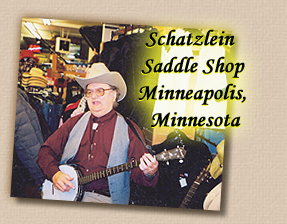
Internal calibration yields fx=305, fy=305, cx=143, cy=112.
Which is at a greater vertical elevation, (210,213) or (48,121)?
(48,121)

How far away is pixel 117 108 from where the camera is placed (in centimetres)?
247

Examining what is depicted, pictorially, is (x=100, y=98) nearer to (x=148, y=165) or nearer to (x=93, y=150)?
(x=93, y=150)

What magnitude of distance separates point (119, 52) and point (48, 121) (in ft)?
2.64

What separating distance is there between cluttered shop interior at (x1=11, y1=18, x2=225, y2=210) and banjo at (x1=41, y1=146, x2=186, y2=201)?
0.05 feet

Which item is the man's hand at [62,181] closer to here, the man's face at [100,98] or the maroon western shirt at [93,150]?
the maroon western shirt at [93,150]

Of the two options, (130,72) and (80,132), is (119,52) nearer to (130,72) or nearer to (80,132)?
(130,72)

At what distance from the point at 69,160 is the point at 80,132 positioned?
242 mm

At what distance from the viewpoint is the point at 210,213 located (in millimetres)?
2494

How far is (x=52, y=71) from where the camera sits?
8.18ft

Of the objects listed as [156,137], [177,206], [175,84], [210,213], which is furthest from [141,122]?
[210,213]

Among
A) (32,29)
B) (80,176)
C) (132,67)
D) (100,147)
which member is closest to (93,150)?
(100,147)

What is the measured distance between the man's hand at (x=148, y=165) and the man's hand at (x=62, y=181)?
59 centimetres

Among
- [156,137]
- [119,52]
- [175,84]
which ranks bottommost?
[156,137]

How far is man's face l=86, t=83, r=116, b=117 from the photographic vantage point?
2.47m
